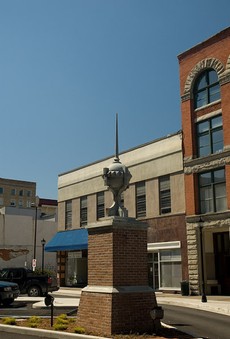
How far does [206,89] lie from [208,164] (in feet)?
17.6

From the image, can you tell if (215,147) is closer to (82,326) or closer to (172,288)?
(172,288)

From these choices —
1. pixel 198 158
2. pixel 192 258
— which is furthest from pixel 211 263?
pixel 198 158

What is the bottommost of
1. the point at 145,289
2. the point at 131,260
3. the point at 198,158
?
the point at 145,289

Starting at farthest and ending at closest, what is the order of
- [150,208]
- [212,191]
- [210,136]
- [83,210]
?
[83,210]
[150,208]
[210,136]
[212,191]

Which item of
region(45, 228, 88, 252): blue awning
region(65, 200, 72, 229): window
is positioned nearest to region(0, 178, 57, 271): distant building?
region(65, 200, 72, 229): window

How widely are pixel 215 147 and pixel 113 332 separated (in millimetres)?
19659

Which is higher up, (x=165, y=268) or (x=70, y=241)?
(x=70, y=241)

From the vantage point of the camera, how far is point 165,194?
33844mm

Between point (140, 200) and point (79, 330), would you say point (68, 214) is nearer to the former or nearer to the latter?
point (140, 200)

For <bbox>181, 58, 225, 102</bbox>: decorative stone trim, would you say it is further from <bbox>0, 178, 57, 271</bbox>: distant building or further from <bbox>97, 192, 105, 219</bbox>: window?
<bbox>0, 178, 57, 271</bbox>: distant building

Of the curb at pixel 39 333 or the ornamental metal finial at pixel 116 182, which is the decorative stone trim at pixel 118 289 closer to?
the curb at pixel 39 333

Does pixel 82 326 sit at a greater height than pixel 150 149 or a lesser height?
lesser

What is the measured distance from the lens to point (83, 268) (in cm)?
→ 4381

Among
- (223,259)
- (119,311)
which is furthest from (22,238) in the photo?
(119,311)
